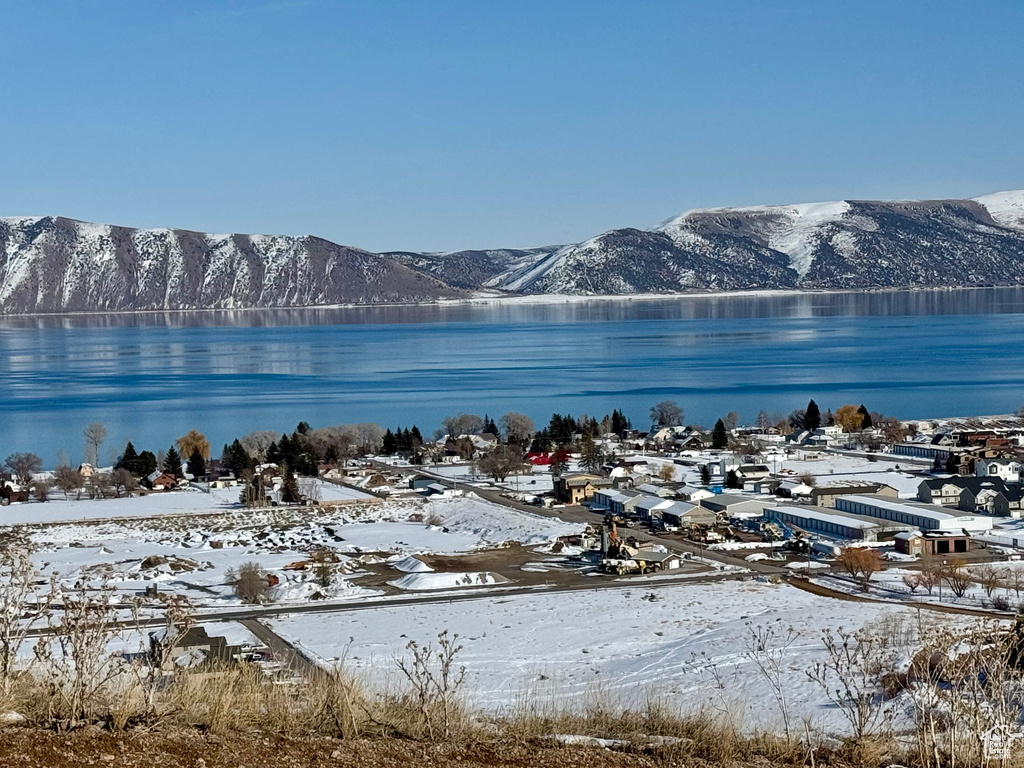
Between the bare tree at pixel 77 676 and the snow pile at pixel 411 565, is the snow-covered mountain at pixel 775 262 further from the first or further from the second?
the bare tree at pixel 77 676

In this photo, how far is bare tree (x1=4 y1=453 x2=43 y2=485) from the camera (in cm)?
2578

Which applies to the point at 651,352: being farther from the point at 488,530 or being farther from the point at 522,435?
the point at 488,530

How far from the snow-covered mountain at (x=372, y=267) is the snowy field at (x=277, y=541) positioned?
152 m

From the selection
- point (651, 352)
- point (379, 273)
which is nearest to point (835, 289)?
point (379, 273)

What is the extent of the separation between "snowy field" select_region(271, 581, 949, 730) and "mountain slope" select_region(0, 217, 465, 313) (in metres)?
160

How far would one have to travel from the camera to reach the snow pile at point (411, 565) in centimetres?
1519

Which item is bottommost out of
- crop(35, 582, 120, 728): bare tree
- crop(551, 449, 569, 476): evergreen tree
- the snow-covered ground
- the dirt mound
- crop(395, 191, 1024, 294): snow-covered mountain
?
the snow-covered ground

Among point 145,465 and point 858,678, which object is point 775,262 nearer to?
point 145,465

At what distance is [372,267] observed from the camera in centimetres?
18125

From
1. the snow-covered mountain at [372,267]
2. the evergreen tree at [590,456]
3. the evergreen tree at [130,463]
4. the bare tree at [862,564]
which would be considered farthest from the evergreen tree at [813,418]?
the snow-covered mountain at [372,267]

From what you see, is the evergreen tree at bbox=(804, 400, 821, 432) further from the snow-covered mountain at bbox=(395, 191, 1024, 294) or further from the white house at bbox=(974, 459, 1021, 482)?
the snow-covered mountain at bbox=(395, 191, 1024, 294)

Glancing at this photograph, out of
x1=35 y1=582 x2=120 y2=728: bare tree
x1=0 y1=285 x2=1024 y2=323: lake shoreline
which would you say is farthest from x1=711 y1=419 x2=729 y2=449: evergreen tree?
x1=0 y1=285 x2=1024 y2=323: lake shoreline

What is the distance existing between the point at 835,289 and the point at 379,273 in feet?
219

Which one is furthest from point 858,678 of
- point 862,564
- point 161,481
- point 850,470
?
point 161,481
